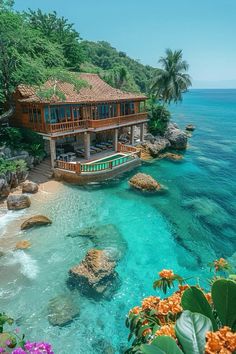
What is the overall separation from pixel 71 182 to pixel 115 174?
4.51 meters

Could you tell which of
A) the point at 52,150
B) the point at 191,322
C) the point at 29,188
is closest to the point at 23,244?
the point at 29,188

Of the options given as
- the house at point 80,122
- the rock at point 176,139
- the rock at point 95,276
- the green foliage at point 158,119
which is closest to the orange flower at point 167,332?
the rock at point 95,276

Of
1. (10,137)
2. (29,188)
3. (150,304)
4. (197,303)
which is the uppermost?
(197,303)

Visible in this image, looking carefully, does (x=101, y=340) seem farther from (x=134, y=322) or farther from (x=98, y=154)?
(x=98, y=154)

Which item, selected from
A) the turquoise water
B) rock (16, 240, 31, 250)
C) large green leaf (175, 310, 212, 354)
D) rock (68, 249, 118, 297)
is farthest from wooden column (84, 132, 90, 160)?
large green leaf (175, 310, 212, 354)

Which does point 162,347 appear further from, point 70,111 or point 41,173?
point 70,111

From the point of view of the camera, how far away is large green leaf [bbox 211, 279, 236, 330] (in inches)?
130

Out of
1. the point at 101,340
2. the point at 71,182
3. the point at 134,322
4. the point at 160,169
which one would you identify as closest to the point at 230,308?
the point at 134,322

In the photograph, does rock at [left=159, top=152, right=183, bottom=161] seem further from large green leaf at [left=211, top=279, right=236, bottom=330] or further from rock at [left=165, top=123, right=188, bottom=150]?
large green leaf at [left=211, top=279, right=236, bottom=330]

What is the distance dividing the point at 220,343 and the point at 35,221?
14.7 meters

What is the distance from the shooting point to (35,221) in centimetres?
1608

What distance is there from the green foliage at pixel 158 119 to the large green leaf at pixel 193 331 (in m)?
34.6

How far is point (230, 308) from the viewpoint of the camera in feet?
10.9

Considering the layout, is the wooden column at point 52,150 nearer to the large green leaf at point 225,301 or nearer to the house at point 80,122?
the house at point 80,122
